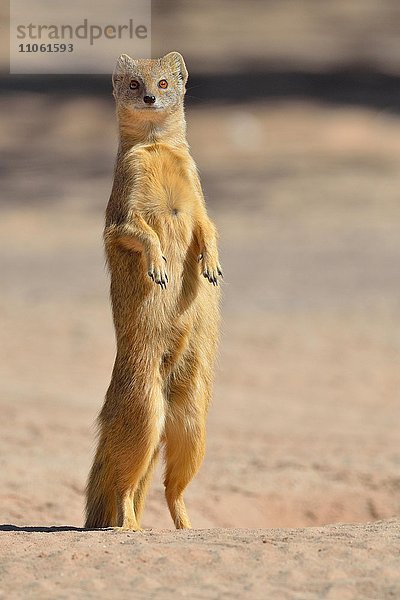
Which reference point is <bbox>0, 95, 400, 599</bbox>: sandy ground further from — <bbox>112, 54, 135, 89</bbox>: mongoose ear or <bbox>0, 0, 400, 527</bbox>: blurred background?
<bbox>112, 54, 135, 89</bbox>: mongoose ear

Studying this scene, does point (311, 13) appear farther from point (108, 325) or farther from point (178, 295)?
point (178, 295)

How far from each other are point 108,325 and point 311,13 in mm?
18255

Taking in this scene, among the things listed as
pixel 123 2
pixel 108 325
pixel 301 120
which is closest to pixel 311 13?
pixel 123 2

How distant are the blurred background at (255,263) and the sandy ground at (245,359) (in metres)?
0.03

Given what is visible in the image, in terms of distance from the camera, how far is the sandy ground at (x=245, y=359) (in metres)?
4.54

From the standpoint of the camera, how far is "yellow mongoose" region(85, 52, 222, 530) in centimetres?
543

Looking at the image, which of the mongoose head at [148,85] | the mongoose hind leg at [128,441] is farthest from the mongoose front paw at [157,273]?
the mongoose head at [148,85]

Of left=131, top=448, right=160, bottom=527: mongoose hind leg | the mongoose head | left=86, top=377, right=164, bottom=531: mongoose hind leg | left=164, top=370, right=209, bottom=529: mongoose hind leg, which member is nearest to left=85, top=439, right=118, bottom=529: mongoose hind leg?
left=86, top=377, right=164, bottom=531: mongoose hind leg

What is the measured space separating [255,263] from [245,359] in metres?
4.30

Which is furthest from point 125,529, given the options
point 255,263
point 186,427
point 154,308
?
point 255,263

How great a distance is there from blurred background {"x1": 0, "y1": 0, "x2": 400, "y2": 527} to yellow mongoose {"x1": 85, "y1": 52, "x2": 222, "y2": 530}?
1393mm

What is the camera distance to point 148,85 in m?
5.72

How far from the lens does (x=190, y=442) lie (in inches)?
220

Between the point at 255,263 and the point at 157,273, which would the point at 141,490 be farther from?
the point at 255,263
